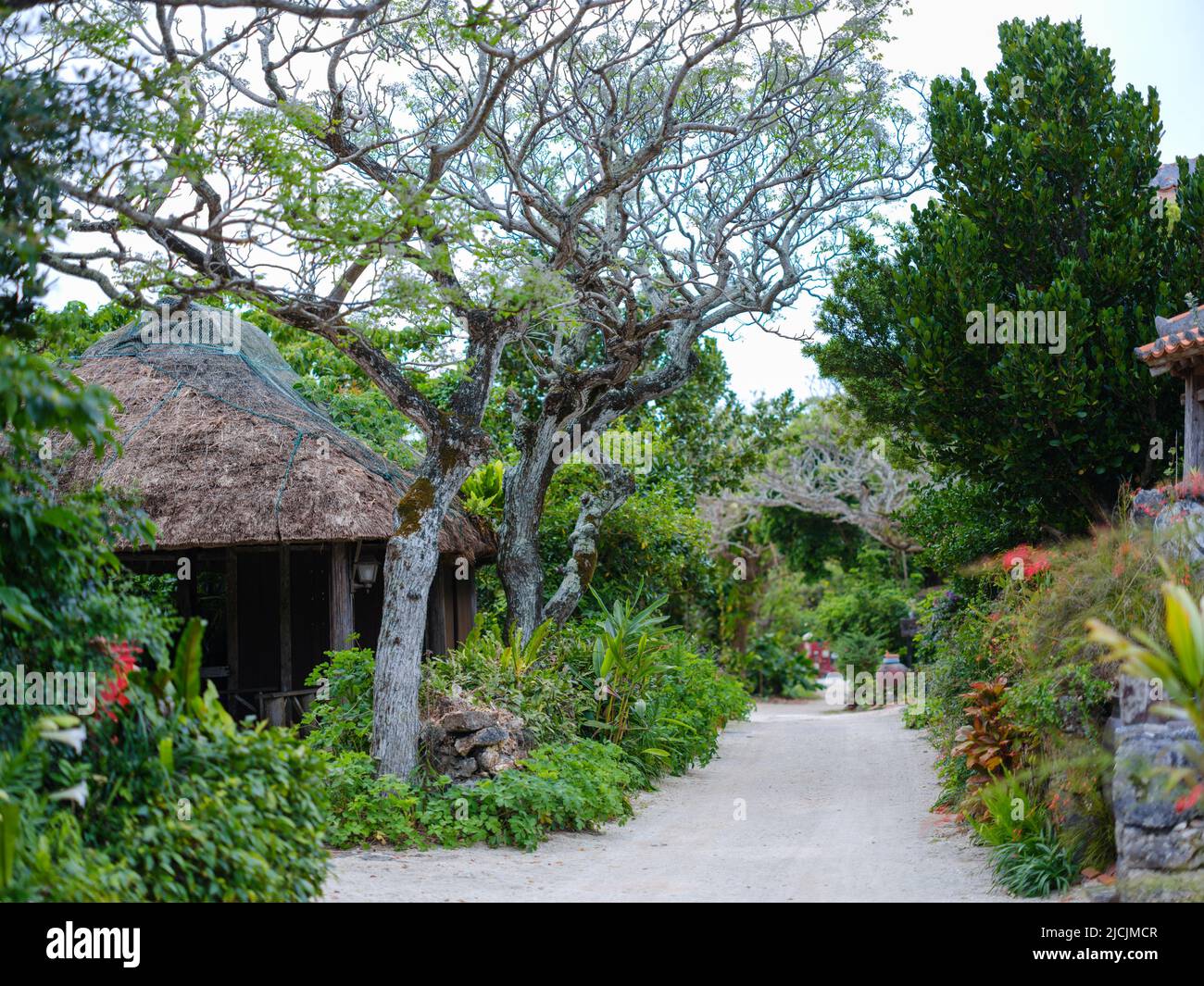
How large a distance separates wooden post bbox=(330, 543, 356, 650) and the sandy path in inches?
140

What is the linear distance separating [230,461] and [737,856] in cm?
665

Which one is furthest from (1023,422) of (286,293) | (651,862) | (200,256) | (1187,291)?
(200,256)

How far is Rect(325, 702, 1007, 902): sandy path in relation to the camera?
6.99m

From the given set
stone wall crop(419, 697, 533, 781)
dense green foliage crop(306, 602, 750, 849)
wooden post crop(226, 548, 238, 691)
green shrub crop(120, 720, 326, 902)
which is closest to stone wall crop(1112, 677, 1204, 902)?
dense green foliage crop(306, 602, 750, 849)

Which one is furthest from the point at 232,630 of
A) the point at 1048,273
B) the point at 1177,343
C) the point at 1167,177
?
the point at 1167,177

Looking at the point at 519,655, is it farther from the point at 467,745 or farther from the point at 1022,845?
the point at 1022,845

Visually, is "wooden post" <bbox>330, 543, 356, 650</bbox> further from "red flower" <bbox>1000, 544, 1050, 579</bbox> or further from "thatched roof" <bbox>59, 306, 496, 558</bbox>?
"red flower" <bbox>1000, 544, 1050, 579</bbox>

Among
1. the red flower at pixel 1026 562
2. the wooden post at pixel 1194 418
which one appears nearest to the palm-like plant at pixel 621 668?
the red flower at pixel 1026 562

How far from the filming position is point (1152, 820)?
20.0ft

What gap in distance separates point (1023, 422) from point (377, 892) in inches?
301

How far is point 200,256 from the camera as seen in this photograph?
874 centimetres

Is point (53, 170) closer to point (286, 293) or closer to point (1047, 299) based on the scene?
point (286, 293)

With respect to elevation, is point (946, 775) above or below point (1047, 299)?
below
